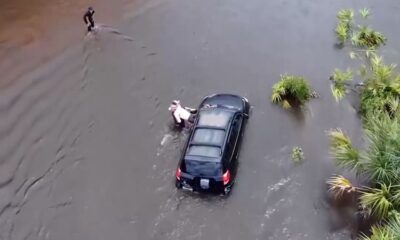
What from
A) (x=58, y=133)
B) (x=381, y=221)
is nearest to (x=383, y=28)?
(x=381, y=221)

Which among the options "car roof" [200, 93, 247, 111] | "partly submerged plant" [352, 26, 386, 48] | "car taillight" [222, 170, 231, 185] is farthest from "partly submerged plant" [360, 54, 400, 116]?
"car taillight" [222, 170, 231, 185]

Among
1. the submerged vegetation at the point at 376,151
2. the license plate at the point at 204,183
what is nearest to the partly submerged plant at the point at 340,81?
the submerged vegetation at the point at 376,151

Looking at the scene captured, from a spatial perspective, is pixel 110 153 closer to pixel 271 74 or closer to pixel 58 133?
pixel 58 133

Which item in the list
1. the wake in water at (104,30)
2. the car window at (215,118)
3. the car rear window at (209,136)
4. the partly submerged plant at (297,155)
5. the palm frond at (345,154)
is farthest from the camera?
the wake in water at (104,30)

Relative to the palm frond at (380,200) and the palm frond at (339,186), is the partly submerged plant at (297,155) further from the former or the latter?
the palm frond at (380,200)

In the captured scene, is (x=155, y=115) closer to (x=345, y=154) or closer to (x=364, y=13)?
(x=345, y=154)

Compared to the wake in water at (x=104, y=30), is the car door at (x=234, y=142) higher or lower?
lower

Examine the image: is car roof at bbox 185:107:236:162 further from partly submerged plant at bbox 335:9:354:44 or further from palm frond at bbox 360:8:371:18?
palm frond at bbox 360:8:371:18
